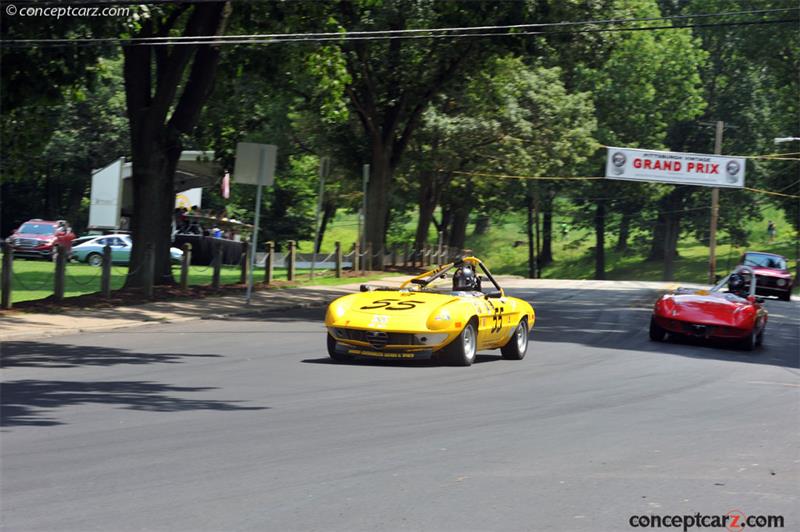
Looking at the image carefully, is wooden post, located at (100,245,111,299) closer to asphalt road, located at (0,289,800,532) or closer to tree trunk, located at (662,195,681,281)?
asphalt road, located at (0,289,800,532)

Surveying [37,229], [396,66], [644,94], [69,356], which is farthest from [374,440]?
[644,94]

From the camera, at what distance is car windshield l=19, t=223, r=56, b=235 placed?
4600 cm

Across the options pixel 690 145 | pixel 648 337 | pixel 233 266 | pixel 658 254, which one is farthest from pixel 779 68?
pixel 648 337

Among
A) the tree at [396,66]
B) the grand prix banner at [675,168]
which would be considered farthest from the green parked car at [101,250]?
the grand prix banner at [675,168]

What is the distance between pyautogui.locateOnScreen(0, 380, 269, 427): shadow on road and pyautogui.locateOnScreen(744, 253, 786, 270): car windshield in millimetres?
34699

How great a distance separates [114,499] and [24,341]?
10226mm

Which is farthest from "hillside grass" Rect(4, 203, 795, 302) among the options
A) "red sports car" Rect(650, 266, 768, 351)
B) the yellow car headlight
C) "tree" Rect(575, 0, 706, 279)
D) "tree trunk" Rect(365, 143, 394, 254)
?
Result: the yellow car headlight

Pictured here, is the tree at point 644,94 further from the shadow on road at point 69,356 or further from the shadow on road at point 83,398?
the shadow on road at point 83,398

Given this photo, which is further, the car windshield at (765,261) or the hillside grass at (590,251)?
the hillside grass at (590,251)

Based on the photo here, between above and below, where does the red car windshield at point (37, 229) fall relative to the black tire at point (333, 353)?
above

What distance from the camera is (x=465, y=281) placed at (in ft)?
52.3

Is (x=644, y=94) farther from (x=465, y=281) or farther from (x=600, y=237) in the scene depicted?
(x=465, y=281)

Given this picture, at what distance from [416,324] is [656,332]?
7.42 meters

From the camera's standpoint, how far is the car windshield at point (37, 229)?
4600 centimetres
